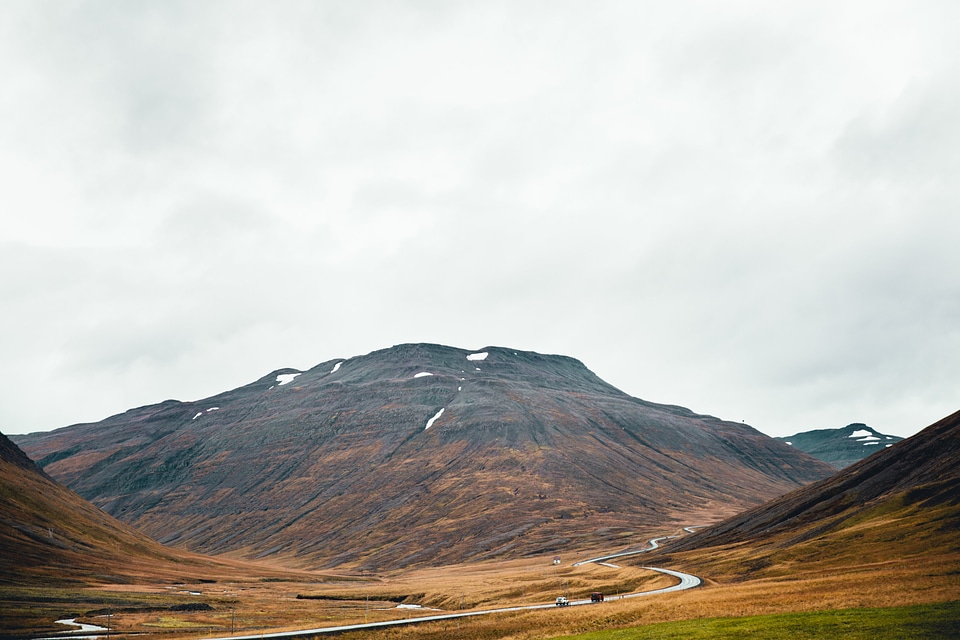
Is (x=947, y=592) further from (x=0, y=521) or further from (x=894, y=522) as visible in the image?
(x=0, y=521)

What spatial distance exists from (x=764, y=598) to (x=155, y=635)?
6936cm

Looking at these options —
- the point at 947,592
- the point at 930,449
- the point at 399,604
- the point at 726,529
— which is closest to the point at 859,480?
the point at 930,449

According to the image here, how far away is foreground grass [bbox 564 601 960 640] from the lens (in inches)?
1416

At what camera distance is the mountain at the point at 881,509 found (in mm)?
88625

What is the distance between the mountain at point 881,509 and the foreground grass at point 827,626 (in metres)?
41.4

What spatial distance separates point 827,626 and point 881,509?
83.6 meters

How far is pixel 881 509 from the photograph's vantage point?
109m

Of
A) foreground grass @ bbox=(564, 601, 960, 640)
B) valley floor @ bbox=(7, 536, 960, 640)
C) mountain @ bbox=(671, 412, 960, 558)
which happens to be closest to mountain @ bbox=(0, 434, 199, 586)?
valley floor @ bbox=(7, 536, 960, 640)

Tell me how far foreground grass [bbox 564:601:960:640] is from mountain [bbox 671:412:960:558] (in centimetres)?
4141

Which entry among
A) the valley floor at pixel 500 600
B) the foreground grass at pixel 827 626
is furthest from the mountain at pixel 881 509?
the foreground grass at pixel 827 626

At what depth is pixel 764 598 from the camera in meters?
56.6

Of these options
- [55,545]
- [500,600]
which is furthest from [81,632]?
[55,545]

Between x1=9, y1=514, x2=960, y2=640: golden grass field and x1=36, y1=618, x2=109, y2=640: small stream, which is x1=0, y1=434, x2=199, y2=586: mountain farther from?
x1=36, y1=618, x2=109, y2=640: small stream

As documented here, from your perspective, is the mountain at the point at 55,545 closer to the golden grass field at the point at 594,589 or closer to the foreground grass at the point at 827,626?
the golden grass field at the point at 594,589
